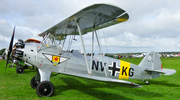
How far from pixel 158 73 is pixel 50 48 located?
20.6 feet

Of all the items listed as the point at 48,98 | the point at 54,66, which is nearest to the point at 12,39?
the point at 54,66

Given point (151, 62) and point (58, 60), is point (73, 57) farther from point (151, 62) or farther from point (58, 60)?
point (151, 62)

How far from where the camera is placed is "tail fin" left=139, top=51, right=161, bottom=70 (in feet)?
25.6

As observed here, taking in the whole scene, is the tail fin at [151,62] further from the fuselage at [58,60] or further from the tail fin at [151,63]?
the fuselage at [58,60]

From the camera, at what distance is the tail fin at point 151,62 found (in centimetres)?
779

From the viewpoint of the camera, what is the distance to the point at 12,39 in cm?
518

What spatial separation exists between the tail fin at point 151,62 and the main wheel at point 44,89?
544 centimetres

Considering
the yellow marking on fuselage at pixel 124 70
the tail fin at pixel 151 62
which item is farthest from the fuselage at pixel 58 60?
the tail fin at pixel 151 62

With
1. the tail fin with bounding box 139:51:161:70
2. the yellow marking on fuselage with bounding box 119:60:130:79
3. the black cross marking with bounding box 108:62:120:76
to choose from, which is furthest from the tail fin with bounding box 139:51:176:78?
the black cross marking with bounding box 108:62:120:76

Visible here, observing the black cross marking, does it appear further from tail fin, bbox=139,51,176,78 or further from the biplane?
tail fin, bbox=139,51,176,78

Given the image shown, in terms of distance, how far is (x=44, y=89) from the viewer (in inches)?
189

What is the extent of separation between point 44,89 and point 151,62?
6299mm

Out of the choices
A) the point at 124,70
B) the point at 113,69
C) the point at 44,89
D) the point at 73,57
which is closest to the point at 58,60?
the point at 73,57

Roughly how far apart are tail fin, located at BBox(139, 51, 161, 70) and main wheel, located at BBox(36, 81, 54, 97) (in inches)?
214
